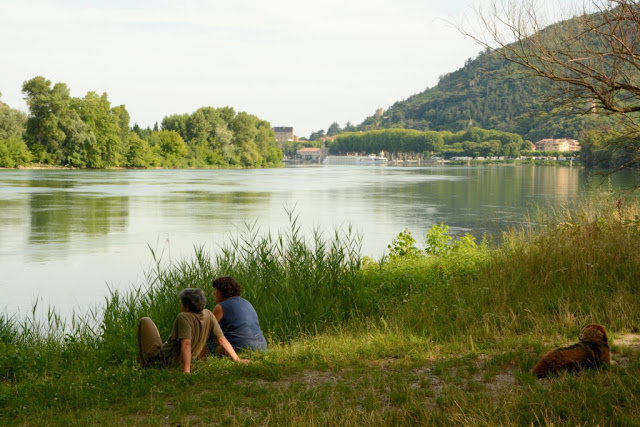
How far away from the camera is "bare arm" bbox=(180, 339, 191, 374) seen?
5.59m

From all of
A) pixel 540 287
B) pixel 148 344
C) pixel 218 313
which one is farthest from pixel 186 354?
pixel 540 287

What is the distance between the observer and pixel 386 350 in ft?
20.0

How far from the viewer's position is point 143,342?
19.9 ft

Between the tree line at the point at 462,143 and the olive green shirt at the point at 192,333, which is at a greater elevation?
the tree line at the point at 462,143

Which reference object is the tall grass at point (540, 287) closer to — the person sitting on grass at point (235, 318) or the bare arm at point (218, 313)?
the person sitting on grass at point (235, 318)

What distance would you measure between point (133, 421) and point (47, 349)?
11.2 ft

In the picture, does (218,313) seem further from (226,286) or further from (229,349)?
(229,349)

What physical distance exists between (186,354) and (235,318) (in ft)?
2.94

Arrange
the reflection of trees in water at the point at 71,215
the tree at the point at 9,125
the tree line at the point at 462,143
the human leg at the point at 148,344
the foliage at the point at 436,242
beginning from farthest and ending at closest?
the tree line at the point at 462,143 → the tree at the point at 9,125 → the reflection of trees in water at the point at 71,215 → the foliage at the point at 436,242 → the human leg at the point at 148,344

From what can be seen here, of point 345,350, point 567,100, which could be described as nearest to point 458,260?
point 567,100

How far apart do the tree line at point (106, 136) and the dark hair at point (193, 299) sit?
7771 cm

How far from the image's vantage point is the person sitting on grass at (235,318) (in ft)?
20.9

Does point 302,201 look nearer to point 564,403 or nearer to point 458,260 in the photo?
point 458,260

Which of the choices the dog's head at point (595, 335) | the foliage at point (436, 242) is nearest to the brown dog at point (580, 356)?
the dog's head at point (595, 335)
